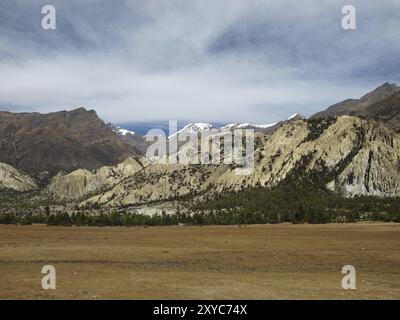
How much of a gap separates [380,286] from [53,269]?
78.0 ft

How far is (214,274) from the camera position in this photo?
117ft

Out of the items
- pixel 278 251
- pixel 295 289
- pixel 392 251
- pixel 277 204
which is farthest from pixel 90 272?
pixel 277 204

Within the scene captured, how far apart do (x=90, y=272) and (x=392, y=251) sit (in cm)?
3500
